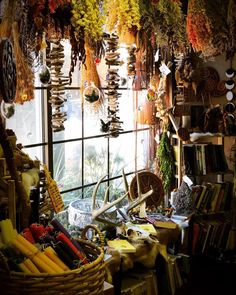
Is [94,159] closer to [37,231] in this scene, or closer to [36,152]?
[36,152]

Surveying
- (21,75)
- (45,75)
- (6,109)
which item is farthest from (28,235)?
(45,75)

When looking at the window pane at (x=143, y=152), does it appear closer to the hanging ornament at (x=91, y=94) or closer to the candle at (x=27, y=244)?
the hanging ornament at (x=91, y=94)

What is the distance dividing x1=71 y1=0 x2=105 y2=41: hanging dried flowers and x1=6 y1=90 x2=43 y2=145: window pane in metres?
0.69

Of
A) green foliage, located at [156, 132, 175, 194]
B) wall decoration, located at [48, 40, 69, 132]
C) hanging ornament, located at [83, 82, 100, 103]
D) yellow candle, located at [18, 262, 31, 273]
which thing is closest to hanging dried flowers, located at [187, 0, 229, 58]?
→ green foliage, located at [156, 132, 175, 194]

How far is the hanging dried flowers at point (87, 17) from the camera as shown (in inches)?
86.7

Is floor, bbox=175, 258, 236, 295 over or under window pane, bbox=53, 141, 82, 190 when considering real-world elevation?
under

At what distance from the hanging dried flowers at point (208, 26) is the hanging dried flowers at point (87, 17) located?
976mm

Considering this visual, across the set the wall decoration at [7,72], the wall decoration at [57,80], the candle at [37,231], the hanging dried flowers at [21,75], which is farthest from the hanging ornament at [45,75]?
the candle at [37,231]

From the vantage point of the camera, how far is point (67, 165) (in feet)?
10.2


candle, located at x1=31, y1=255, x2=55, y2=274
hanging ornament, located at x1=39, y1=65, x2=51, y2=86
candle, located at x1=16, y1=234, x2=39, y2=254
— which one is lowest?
candle, located at x1=31, y1=255, x2=55, y2=274

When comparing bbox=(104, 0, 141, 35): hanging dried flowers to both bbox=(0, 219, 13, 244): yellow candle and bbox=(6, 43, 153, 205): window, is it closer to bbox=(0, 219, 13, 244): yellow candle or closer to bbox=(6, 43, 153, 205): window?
bbox=(6, 43, 153, 205): window

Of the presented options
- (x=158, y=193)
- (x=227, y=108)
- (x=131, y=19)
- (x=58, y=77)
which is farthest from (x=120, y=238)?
(x=227, y=108)

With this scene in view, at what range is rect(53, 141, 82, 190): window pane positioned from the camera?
9.96 ft

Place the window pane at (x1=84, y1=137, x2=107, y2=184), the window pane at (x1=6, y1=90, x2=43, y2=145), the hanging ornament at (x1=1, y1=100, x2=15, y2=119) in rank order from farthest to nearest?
the window pane at (x1=84, y1=137, x2=107, y2=184) < the window pane at (x1=6, y1=90, x2=43, y2=145) < the hanging ornament at (x1=1, y1=100, x2=15, y2=119)
